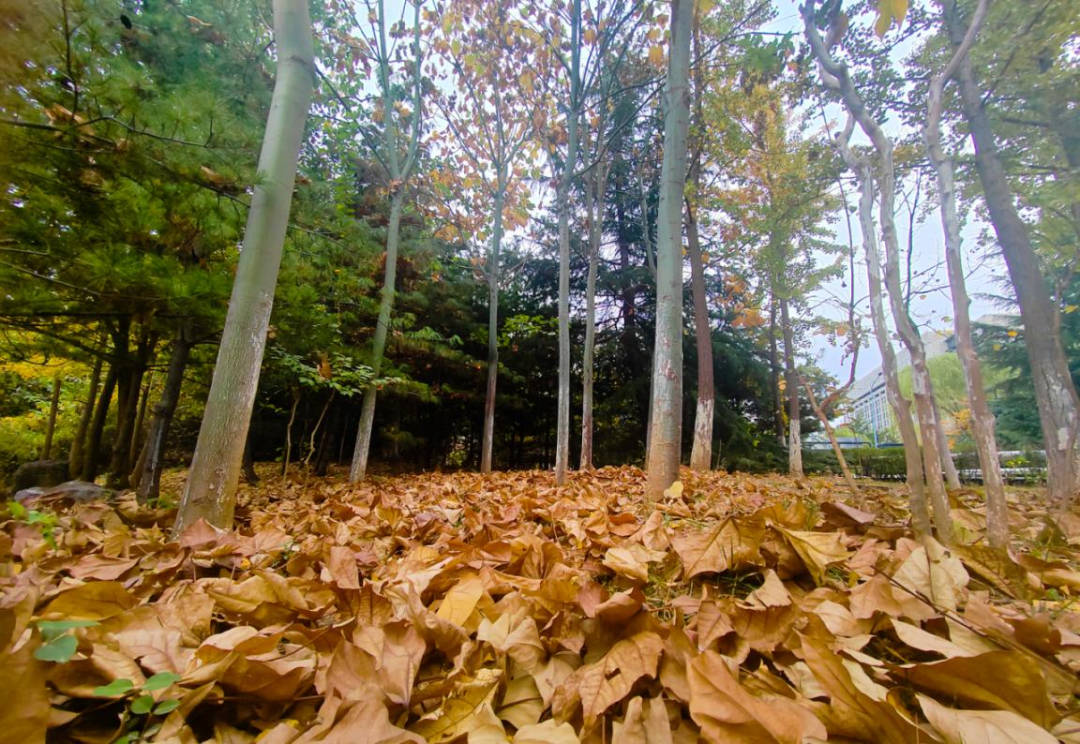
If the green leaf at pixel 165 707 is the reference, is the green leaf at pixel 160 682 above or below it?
above

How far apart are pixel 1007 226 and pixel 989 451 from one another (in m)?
5.67

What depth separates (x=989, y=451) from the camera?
128cm

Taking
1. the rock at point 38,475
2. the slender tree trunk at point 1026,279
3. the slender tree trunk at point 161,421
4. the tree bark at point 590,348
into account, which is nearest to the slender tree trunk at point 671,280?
the slender tree trunk at point 1026,279

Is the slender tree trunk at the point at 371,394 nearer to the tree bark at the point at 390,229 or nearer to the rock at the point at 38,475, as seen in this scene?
the tree bark at the point at 390,229

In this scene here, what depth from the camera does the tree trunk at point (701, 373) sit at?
7.31 m

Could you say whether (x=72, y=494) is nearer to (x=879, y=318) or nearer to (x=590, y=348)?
(x=879, y=318)

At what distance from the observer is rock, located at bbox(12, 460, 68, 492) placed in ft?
16.7

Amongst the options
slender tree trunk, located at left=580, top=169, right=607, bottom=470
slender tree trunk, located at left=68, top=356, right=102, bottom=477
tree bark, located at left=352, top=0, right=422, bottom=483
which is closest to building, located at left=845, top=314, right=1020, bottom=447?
slender tree trunk, located at left=580, top=169, right=607, bottom=470

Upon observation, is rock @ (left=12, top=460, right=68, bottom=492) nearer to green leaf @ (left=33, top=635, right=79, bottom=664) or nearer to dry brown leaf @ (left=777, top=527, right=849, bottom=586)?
green leaf @ (left=33, top=635, right=79, bottom=664)

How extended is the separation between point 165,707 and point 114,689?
0.06 metres

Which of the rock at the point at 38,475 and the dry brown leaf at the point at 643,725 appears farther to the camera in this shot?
the rock at the point at 38,475

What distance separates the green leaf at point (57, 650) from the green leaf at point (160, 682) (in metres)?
0.10

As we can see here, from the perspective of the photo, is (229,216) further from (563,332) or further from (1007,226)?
(1007,226)

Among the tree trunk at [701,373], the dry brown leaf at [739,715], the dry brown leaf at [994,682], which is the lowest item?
the dry brown leaf at [739,715]
